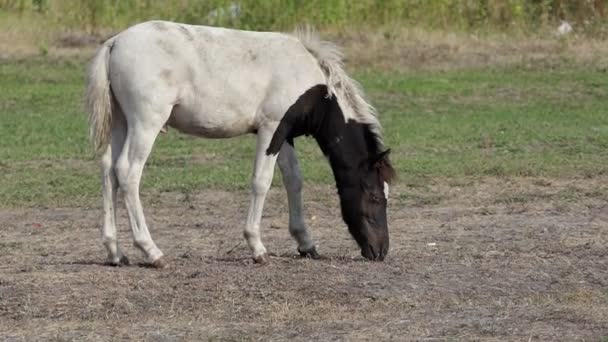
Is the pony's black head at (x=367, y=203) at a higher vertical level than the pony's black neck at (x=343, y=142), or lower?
lower

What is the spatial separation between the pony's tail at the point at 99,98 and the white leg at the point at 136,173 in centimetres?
17

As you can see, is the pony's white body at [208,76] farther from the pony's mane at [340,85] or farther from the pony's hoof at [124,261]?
the pony's hoof at [124,261]

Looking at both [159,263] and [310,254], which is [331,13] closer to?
[310,254]

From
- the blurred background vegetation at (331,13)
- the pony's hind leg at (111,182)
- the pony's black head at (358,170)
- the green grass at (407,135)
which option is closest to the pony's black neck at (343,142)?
the pony's black head at (358,170)

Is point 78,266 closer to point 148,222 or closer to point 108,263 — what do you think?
point 108,263

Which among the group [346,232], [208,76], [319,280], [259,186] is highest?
[208,76]

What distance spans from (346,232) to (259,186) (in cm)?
205

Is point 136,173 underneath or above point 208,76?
underneath

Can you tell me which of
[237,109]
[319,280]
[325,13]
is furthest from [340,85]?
[325,13]

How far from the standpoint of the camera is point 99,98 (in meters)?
8.88

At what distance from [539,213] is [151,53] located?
429cm

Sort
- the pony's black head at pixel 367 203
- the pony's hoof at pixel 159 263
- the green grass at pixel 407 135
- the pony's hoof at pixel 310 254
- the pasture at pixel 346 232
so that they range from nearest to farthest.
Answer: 1. the pasture at pixel 346 232
2. the pony's hoof at pixel 159 263
3. the pony's black head at pixel 367 203
4. the pony's hoof at pixel 310 254
5. the green grass at pixel 407 135

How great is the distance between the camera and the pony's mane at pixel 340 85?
923 cm

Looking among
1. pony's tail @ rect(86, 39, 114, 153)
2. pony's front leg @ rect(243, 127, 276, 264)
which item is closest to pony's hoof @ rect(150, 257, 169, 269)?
pony's front leg @ rect(243, 127, 276, 264)
